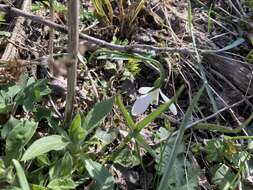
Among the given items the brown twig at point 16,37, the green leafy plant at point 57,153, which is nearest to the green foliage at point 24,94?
the green leafy plant at point 57,153

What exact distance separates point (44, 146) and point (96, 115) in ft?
0.56

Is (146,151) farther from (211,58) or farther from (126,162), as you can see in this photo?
(211,58)

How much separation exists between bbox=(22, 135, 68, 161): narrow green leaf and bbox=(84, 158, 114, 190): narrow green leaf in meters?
0.08

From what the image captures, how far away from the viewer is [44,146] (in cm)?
114

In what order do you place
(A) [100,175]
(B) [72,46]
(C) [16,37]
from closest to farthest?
(B) [72,46] < (A) [100,175] < (C) [16,37]

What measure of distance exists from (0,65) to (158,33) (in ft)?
1.93

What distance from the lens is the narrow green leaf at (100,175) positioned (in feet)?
3.89

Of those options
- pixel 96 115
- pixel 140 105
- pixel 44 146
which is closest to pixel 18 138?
pixel 44 146

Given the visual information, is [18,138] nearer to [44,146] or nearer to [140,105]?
[44,146]

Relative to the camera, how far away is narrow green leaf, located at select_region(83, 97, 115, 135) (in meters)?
1.23

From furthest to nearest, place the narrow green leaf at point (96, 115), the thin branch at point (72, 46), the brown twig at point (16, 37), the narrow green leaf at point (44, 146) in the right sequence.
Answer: the brown twig at point (16, 37) → the narrow green leaf at point (96, 115) → the narrow green leaf at point (44, 146) → the thin branch at point (72, 46)

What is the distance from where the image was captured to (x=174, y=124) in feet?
4.70

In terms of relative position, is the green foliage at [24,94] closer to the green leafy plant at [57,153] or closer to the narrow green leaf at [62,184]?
the green leafy plant at [57,153]

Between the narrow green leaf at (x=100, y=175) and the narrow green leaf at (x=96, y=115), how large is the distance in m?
0.09
